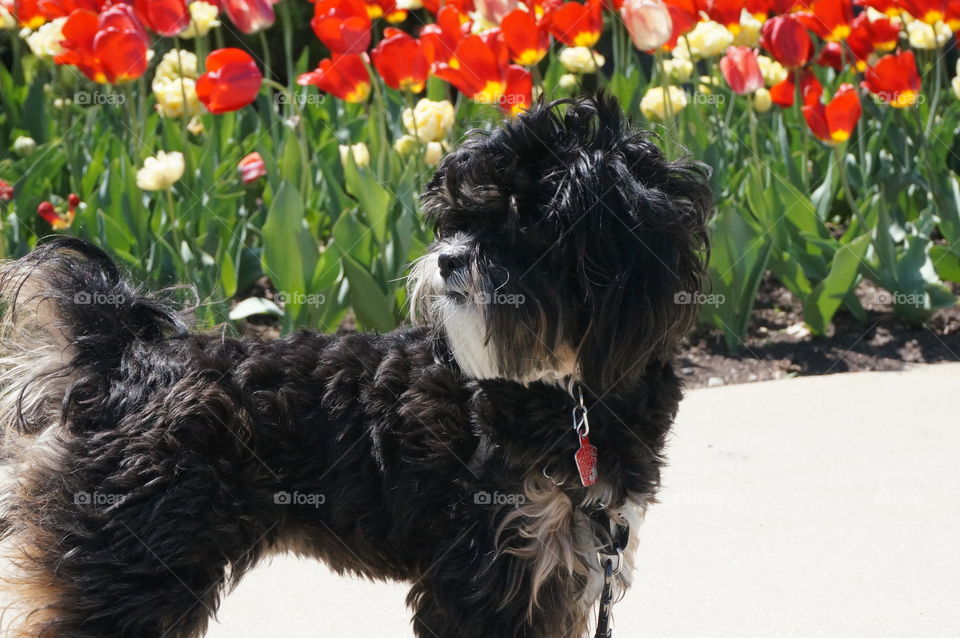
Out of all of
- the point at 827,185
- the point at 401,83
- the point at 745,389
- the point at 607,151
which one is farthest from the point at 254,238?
the point at 607,151

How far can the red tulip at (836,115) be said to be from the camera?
501cm

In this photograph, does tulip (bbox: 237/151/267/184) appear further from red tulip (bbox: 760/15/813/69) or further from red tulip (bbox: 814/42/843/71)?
red tulip (bbox: 814/42/843/71)

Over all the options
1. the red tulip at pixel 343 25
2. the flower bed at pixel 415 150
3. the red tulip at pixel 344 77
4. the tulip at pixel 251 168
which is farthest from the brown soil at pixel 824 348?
the tulip at pixel 251 168

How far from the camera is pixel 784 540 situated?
3.75 meters

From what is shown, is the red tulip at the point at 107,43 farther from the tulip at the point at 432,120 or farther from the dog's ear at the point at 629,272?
the dog's ear at the point at 629,272

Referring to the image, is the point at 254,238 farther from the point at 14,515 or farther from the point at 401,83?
the point at 14,515

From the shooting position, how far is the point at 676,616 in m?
3.34

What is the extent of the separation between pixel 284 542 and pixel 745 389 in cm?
291

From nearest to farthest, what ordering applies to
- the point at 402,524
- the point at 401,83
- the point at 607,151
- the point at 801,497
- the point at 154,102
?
the point at 607,151
the point at 402,524
the point at 801,497
the point at 401,83
the point at 154,102

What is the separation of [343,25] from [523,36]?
83 centimetres

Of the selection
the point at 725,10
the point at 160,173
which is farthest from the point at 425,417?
the point at 725,10

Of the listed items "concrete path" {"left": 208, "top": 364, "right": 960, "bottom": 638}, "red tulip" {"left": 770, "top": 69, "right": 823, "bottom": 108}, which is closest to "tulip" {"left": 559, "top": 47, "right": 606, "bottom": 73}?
"red tulip" {"left": 770, "top": 69, "right": 823, "bottom": 108}

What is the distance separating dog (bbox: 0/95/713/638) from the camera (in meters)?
2.38

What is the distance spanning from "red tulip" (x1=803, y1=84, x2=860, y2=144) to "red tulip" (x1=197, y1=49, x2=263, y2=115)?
265 cm
